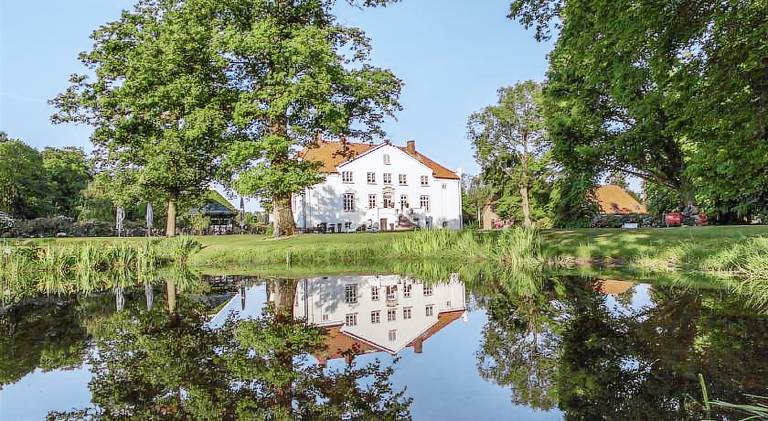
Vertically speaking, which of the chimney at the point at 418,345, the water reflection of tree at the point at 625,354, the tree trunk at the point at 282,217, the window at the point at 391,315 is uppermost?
the tree trunk at the point at 282,217

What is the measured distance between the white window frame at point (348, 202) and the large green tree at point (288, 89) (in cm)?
1588

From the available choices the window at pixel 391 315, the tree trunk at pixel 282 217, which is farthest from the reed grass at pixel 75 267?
the window at pixel 391 315

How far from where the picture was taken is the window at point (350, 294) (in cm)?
759

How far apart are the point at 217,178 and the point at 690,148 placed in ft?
63.4

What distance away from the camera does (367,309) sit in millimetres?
6820

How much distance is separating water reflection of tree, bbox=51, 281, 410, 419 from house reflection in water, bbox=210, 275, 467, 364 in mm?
386

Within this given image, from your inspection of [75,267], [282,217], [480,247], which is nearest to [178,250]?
[75,267]

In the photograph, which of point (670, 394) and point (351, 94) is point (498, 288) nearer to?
point (670, 394)

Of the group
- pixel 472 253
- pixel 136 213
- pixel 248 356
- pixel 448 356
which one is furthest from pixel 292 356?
pixel 136 213

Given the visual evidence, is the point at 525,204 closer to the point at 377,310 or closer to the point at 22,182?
the point at 377,310

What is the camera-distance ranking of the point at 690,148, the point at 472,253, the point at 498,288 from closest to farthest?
the point at 498,288, the point at 472,253, the point at 690,148

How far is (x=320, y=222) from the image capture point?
34781 millimetres

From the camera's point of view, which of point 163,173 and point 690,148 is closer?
point 163,173

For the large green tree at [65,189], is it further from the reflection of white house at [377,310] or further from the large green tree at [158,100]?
the reflection of white house at [377,310]
